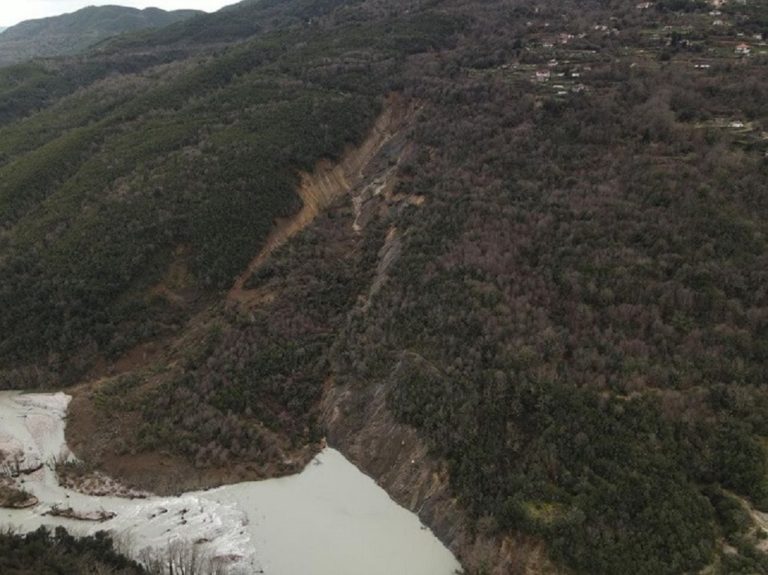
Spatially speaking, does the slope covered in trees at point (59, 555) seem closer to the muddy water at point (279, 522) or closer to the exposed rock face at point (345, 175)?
the muddy water at point (279, 522)

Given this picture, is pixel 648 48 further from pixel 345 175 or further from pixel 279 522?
pixel 279 522

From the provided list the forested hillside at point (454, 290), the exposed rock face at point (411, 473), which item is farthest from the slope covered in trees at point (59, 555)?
the exposed rock face at point (411, 473)

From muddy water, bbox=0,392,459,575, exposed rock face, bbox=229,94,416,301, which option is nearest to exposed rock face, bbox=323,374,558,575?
muddy water, bbox=0,392,459,575

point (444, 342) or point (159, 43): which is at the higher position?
point (159, 43)

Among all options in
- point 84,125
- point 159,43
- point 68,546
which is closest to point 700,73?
point 68,546

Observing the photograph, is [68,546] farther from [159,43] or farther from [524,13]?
[159,43]

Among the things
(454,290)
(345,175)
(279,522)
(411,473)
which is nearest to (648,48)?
(345,175)
